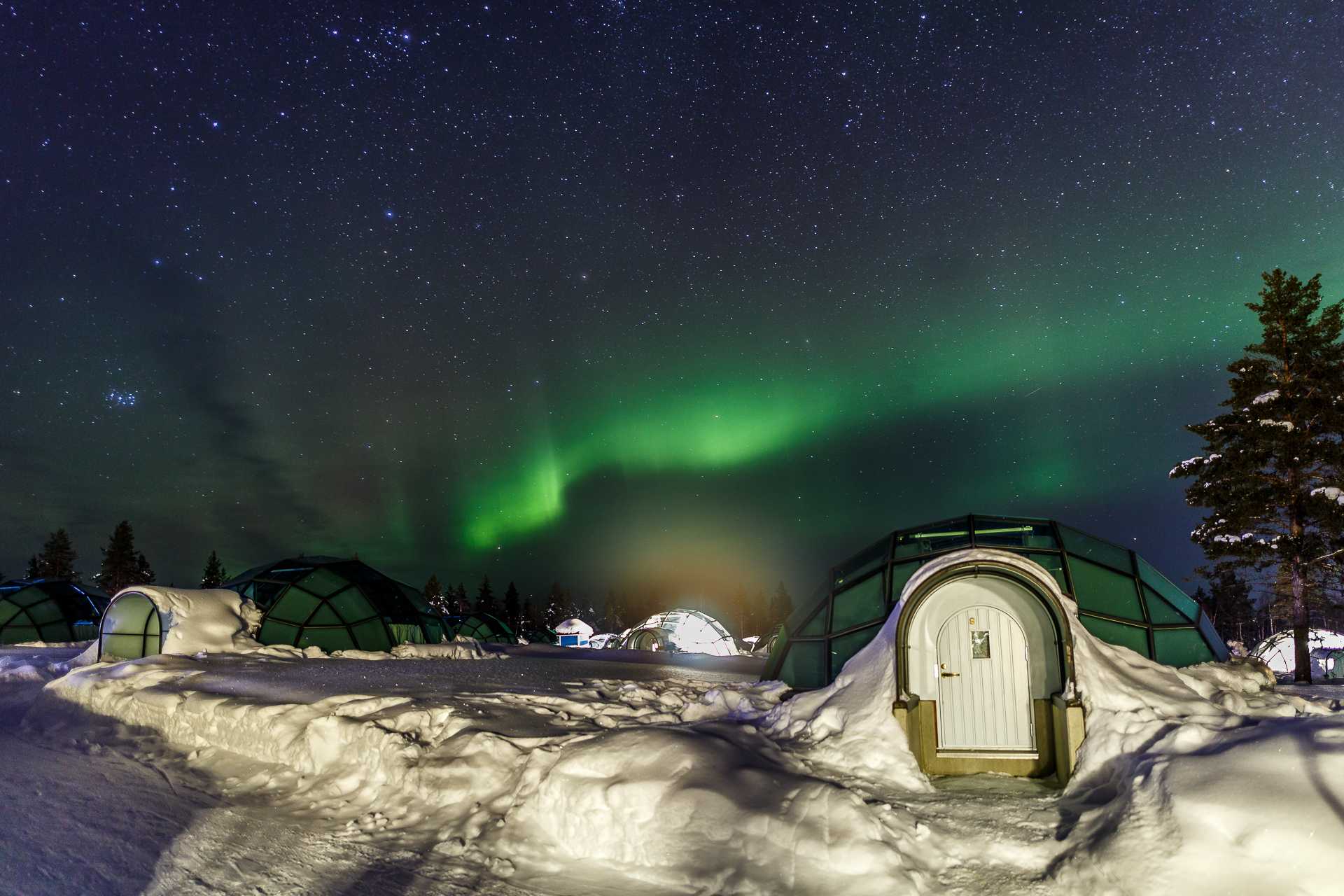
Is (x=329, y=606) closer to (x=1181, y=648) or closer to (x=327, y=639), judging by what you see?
(x=327, y=639)

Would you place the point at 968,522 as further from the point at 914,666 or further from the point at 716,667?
the point at 716,667

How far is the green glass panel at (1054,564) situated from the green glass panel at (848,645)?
8.98 feet

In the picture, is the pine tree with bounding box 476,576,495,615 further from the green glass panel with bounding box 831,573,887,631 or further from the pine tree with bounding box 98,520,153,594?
the green glass panel with bounding box 831,573,887,631

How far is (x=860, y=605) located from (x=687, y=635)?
2976cm

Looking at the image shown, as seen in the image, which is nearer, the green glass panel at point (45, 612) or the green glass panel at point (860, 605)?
the green glass panel at point (860, 605)

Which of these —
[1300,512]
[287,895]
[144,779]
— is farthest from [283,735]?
[1300,512]

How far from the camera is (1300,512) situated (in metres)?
20.1

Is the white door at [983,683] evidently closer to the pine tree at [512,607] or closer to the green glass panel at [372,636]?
the green glass panel at [372,636]

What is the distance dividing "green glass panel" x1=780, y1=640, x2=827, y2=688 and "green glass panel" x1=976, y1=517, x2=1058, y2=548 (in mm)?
3242

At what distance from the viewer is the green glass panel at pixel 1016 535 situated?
11.6 metres

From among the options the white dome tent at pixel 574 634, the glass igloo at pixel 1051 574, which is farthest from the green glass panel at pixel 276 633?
the white dome tent at pixel 574 634

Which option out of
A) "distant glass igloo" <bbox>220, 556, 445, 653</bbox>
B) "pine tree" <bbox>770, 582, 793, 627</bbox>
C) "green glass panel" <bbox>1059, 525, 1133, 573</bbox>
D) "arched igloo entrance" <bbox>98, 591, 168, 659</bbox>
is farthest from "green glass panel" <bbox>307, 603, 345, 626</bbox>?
"pine tree" <bbox>770, 582, 793, 627</bbox>

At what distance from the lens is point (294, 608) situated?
21156 millimetres

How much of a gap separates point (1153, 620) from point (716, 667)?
13.4m
